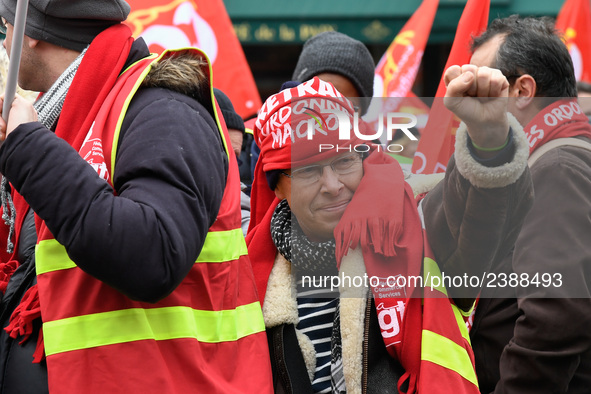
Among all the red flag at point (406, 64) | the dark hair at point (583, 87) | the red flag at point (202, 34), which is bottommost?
the dark hair at point (583, 87)

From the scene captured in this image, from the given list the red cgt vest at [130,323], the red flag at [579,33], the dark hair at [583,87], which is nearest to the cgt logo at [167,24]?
the red cgt vest at [130,323]

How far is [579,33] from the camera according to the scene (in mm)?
5098

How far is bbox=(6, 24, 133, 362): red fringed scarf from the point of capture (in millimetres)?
1729

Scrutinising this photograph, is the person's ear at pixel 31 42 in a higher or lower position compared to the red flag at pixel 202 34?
higher

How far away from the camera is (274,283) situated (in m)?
2.17

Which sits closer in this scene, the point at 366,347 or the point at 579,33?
the point at 366,347

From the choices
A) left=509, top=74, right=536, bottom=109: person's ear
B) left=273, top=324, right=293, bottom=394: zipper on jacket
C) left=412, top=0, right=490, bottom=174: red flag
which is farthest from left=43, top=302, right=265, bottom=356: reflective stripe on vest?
left=412, top=0, right=490, bottom=174: red flag

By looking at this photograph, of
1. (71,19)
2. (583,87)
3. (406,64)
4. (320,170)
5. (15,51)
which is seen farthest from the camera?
(583,87)

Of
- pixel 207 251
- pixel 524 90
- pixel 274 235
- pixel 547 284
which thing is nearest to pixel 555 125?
pixel 524 90

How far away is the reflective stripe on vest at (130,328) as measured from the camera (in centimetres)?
164

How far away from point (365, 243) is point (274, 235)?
0.30m

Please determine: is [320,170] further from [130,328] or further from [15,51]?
[15,51]

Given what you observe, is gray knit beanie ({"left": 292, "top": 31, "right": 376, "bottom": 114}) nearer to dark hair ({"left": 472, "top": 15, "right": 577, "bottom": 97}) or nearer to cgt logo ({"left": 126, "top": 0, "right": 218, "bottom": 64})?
cgt logo ({"left": 126, "top": 0, "right": 218, "bottom": 64})

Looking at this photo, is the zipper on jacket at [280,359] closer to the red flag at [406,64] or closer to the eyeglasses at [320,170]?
the eyeglasses at [320,170]
